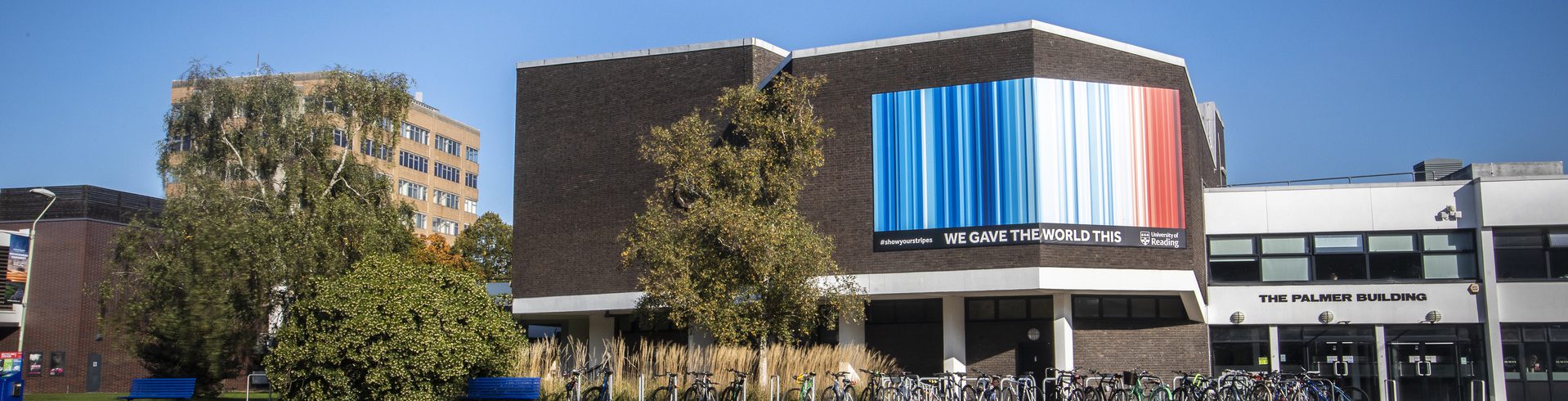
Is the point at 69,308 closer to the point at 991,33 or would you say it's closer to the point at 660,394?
the point at 660,394

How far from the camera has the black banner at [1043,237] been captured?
86.6 ft

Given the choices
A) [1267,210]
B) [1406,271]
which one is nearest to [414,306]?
[1267,210]

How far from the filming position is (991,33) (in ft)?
90.4

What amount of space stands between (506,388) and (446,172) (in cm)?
6837

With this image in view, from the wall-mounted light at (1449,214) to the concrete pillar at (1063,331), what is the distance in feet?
30.3

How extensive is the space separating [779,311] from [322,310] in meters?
8.46

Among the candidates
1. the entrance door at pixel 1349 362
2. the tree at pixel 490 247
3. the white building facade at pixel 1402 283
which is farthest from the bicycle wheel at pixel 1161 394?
the tree at pixel 490 247

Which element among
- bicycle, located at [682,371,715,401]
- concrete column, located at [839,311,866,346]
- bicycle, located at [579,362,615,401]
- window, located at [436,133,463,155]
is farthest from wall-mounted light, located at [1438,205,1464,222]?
window, located at [436,133,463,155]

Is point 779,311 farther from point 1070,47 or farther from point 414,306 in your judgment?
point 1070,47

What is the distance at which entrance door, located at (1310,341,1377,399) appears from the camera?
29438mm

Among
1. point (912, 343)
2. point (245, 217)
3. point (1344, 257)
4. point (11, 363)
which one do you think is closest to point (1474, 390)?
point (1344, 257)

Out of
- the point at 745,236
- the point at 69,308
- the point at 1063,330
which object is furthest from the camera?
the point at 69,308

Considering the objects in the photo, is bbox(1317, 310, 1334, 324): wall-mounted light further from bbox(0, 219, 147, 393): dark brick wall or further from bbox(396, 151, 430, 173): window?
bbox(396, 151, 430, 173): window

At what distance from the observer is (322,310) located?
19.8 metres
